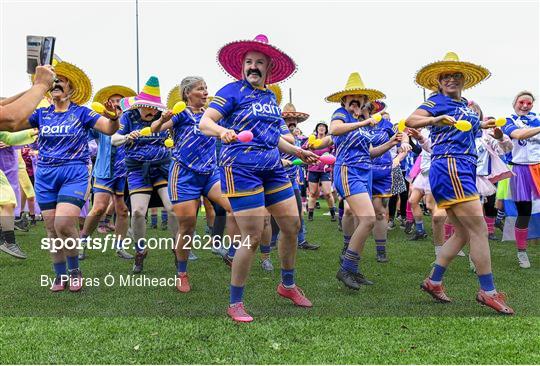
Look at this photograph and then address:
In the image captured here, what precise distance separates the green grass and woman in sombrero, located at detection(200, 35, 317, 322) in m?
0.51

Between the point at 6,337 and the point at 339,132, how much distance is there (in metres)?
3.33

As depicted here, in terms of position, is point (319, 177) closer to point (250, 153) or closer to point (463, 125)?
point (463, 125)

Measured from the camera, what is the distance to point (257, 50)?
438cm

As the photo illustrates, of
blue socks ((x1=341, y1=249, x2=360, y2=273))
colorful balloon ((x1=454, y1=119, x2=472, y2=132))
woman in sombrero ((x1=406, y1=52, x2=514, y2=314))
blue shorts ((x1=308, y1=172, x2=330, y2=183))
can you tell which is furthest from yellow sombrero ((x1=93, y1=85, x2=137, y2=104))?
blue shorts ((x1=308, y1=172, x2=330, y2=183))

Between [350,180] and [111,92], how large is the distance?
347cm

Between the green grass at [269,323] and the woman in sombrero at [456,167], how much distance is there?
273mm

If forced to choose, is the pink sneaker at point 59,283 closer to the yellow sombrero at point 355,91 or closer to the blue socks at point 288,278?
the blue socks at point 288,278

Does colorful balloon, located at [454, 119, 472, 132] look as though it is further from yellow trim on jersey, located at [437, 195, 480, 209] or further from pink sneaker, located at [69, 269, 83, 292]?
pink sneaker, located at [69, 269, 83, 292]

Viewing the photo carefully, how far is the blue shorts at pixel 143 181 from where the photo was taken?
6.10 meters

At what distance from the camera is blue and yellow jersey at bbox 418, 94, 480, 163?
4.56m

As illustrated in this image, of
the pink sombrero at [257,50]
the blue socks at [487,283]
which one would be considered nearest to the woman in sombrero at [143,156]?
the pink sombrero at [257,50]

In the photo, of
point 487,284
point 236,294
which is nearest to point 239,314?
point 236,294

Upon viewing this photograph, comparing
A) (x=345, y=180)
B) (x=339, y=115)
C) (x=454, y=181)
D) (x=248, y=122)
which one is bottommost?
(x=345, y=180)

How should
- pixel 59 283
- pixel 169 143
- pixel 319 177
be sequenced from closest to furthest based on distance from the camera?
pixel 59 283 → pixel 169 143 → pixel 319 177
